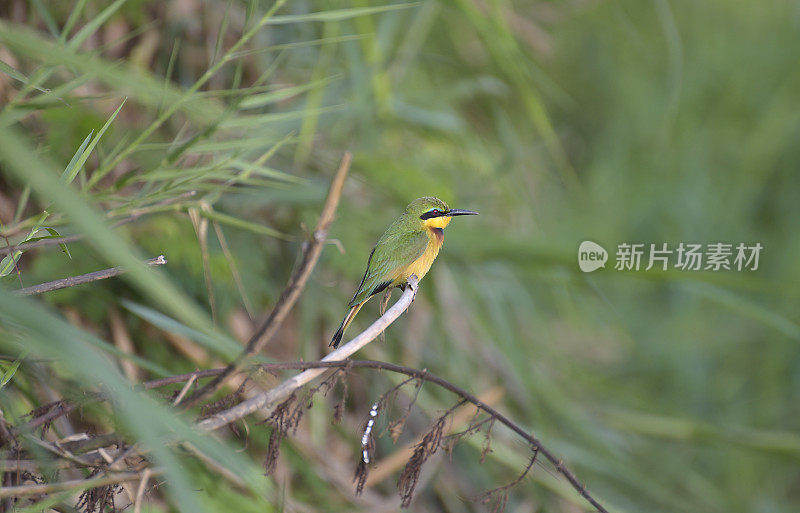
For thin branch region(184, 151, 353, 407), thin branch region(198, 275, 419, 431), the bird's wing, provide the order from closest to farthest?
thin branch region(184, 151, 353, 407) < thin branch region(198, 275, 419, 431) < the bird's wing

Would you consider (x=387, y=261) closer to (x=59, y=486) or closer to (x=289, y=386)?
(x=289, y=386)

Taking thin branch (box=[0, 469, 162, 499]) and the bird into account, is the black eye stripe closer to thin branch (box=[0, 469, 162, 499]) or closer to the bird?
the bird

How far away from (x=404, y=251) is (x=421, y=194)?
405 millimetres

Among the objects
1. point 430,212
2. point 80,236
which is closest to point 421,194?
point 430,212

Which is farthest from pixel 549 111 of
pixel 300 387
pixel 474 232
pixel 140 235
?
pixel 300 387

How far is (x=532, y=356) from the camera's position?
4.96 feet

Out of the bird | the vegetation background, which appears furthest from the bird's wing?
the vegetation background

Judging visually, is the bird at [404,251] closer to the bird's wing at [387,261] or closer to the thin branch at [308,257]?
the bird's wing at [387,261]

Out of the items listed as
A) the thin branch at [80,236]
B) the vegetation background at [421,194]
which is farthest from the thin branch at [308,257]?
the thin branch at [80,236]

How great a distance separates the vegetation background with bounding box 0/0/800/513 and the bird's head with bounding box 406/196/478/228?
0.13 m

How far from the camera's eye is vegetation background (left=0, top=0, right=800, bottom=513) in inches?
22.8

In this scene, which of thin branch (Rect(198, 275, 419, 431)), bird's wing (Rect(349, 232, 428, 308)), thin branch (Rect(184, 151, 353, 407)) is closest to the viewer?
thin branch (Rect(184, 151, 353, 407))

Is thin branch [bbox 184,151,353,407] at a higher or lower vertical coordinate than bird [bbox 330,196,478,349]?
lower

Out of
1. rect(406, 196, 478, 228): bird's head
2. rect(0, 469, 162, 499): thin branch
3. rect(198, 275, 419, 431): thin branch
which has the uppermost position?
rect(406, 196, 478, 228): bird's head
